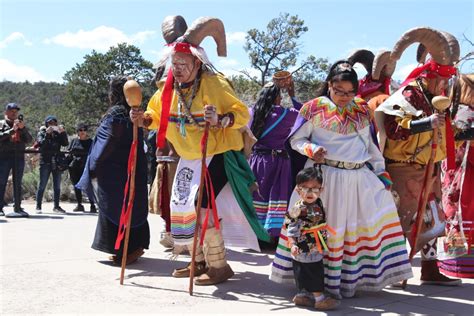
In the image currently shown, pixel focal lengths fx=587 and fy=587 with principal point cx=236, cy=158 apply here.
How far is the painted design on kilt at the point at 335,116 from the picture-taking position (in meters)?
4.40

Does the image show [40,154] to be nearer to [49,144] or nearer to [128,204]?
[49,144]

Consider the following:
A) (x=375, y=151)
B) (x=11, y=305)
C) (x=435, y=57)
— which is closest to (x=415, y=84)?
(x=435, y=57)

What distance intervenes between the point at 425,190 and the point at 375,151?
0.49m

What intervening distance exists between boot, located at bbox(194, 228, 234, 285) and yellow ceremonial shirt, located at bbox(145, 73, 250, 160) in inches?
26.6

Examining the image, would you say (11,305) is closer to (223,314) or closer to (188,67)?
(223,314)

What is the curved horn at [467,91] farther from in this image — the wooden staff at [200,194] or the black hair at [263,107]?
the wooden staff at [200,194]

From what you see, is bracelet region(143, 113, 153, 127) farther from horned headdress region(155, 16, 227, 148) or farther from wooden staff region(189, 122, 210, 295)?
wooden staff region(189, 122, 210, 295)

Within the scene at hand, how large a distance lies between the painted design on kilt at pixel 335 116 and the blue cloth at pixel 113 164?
207 centimetres

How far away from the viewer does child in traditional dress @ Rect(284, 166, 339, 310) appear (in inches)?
164

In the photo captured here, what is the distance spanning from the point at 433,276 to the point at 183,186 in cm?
226

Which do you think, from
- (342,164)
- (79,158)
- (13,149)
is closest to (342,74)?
(342,164)

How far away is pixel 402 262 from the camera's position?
4480 mm

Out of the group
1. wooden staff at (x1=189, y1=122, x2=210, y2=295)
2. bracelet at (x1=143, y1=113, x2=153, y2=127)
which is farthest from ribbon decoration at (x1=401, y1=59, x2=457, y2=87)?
bracelet at (x1=143, y1=113, x2=153, y2=127)

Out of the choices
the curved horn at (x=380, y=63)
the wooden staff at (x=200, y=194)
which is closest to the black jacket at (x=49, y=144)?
the wooden staff at (x=200, y=194)
